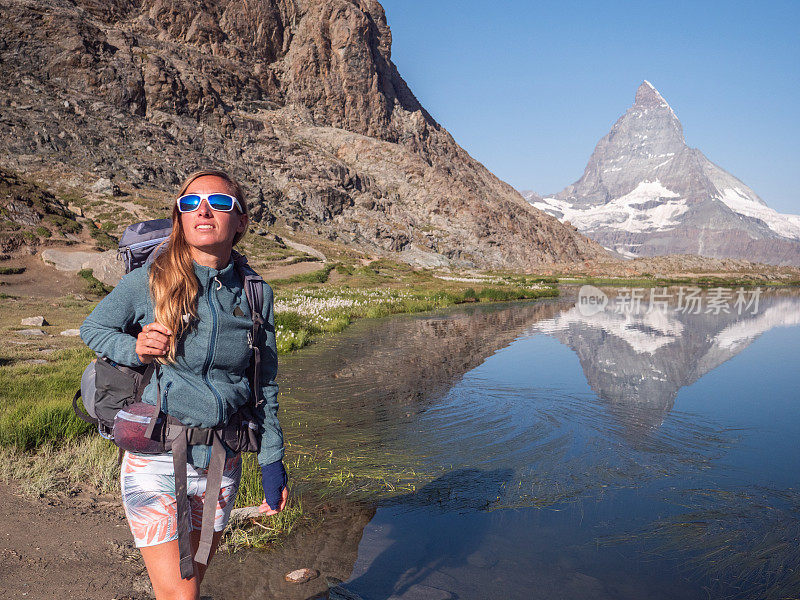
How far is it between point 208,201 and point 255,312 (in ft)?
2.42

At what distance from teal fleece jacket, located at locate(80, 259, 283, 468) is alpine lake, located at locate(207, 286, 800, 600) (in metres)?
2.28

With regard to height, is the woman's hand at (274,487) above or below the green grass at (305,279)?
above

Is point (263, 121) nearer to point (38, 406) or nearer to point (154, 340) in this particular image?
point (38, 406)

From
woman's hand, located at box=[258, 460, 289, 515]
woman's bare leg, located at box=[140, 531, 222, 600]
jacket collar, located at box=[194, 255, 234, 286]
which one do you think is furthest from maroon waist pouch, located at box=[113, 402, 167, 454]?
jacket collar, located at box=[194, 255, 234, 286]

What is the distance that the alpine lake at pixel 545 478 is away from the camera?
17.6ft

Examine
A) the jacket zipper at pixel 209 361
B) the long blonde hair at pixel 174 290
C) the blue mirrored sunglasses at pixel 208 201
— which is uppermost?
the blue mirrored sunglasses at pixel 208 201

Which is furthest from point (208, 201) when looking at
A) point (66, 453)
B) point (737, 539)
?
point (737, 539)

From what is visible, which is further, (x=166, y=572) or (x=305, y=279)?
(x=305, y=279)

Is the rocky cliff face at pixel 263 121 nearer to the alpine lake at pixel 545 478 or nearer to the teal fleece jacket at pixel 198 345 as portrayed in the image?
the alpine lake at pixel 545 478

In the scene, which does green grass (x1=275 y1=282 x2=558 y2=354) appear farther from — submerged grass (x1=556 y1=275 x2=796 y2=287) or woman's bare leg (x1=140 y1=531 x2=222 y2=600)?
submerged grass (x1=556 y1=275 x2=796 y2=287)

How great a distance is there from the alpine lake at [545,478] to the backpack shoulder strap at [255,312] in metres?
2.20

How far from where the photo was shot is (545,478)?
25.2 feet

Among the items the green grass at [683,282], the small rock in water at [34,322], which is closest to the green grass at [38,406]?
the small rock in water at [34,322]

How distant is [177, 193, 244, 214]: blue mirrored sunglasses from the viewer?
3.60m
